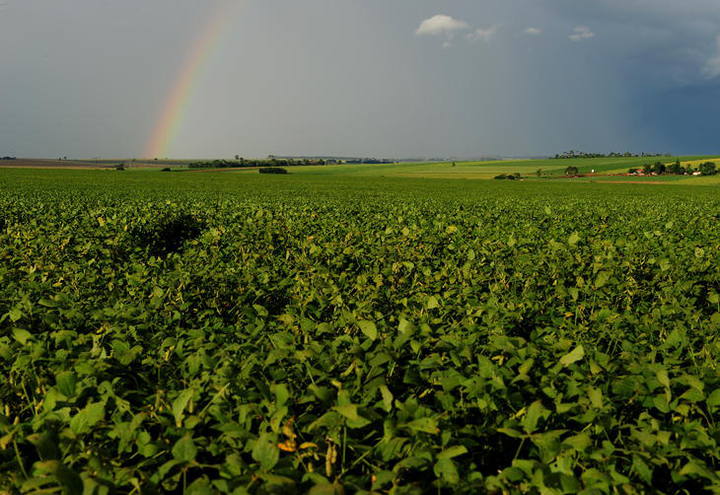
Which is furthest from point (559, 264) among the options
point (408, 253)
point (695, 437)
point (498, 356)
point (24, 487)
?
point (24, 487)

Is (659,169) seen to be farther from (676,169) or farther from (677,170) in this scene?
(677,170)

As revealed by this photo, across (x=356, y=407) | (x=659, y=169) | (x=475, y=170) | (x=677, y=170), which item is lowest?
(x=356, y=407)

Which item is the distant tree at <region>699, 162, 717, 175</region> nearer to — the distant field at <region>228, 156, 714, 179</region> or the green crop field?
the distant field at <region>228, 156, 714, 179</region>

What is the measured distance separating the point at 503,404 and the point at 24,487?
1811mm

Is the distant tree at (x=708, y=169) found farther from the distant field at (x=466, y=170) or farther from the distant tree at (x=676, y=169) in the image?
the distant field at (x=466, y=170)

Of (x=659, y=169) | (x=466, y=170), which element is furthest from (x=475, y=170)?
(x=659, y=169)

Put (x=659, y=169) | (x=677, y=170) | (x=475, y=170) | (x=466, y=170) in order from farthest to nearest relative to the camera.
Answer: (x=466, y=170)
(x=475, y=170)
(x=659, y=169)
(x=677, y=170)

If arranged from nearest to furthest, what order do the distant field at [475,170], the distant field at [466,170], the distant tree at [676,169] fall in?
the distant tree at [676,169]
the distant field at [466,170]
the distant field at [475,170]

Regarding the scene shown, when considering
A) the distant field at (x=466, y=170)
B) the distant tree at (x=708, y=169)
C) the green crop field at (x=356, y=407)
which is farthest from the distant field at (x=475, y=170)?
the green crop field at (x=356, y=407)

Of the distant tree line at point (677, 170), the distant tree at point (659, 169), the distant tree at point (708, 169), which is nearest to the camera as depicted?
the distant tree at point (708, 169)

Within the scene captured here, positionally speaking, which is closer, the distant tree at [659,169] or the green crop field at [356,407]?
the green crop field at [356,407]

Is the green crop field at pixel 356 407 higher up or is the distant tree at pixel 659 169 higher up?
the distant tree at pixel 659 169

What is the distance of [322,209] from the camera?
38.3 feet

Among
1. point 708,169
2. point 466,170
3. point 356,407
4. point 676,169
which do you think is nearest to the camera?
point 356,407
